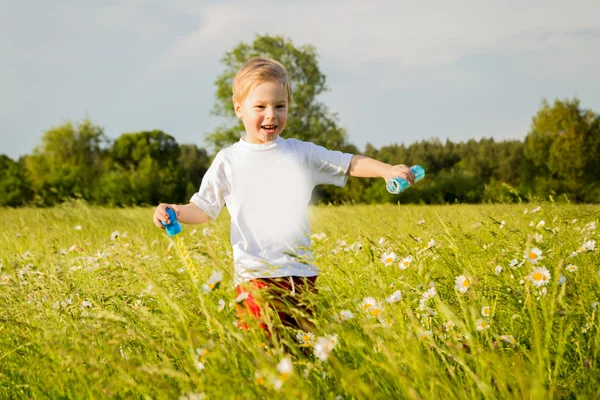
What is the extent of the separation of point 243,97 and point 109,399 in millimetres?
1719

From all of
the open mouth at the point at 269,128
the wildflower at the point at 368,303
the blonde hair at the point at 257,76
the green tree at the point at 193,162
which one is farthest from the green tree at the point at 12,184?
the wildflower at the point at 368,303

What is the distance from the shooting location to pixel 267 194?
9.70 feet

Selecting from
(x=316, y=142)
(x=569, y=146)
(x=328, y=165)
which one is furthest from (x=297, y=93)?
(x=328, y=165)

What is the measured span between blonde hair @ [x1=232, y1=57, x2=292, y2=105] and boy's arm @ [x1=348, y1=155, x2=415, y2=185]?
1.76ft

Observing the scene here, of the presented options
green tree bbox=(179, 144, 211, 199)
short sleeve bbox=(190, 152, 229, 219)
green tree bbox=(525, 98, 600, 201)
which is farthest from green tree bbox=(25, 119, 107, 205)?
short sleeve bbox=(190, 152, 229, 219)

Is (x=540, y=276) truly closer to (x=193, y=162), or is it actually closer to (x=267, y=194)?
(x=267, y=194)

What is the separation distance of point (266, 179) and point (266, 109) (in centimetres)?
39

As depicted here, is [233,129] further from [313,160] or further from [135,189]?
[313,160]

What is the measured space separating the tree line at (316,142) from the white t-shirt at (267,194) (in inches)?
694

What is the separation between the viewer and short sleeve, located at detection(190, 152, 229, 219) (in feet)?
9.98

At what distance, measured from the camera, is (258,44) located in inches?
1324

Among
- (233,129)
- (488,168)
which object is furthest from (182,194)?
(488,168)

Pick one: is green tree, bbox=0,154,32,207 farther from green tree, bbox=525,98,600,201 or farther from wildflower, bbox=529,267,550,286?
wildflower, bbox=529,267,550,286

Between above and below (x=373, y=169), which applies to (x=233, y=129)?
above
